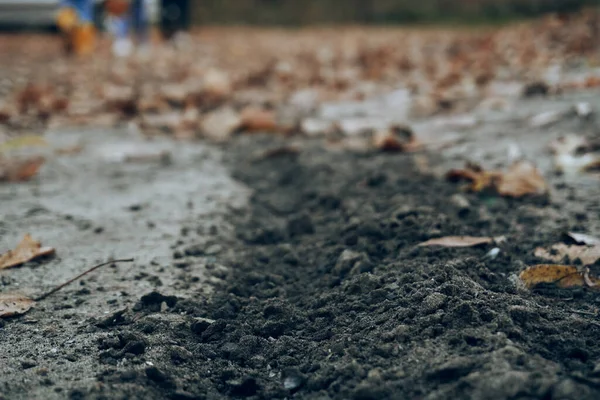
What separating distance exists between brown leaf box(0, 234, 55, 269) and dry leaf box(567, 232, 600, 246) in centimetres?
137

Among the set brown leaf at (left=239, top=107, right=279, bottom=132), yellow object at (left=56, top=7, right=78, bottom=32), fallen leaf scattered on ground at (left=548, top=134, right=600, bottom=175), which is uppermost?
yellow object at (left=56, top=7, right=78, bottom=32)

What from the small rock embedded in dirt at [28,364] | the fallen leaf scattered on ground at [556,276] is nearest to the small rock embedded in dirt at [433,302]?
the fallen leaf scattered on ground at [556,276]

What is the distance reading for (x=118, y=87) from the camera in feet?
14.1

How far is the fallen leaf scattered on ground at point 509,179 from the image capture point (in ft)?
6.70

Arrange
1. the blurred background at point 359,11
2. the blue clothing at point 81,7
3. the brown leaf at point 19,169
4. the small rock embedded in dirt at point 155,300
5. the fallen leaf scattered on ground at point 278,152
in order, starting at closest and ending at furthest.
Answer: the small rock embedded in dirt at point 155,300 < the brown leaf at point 19,169 < the fallen leaf scattered on ground at point 278,152 < the blue clothing at point 81,7 < the blurred background at point 359,11

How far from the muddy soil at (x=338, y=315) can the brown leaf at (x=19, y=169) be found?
0.70 meters

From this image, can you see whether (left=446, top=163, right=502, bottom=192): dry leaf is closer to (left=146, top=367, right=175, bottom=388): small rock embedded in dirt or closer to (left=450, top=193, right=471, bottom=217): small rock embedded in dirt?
(left=450, top=193, right=471, bottom=217): small rock embedded in dirt

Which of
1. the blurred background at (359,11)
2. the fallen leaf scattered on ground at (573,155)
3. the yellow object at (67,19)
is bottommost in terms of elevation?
the fallen leaf scattered on ground at (573,155)

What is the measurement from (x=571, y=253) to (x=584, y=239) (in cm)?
8

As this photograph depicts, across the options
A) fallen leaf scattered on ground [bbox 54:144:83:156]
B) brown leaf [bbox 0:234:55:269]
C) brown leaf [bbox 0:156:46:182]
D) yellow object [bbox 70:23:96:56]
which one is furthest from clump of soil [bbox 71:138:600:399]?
yellow object [bbox 70:23:96:56]

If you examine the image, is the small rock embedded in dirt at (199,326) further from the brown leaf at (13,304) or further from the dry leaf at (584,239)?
the dry leaf at (584,239)

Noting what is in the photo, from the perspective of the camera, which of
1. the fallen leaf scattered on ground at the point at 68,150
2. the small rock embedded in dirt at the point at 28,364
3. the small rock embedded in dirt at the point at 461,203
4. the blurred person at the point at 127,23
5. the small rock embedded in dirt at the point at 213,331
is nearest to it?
the small rock embedded in dirt at the point at 28,364

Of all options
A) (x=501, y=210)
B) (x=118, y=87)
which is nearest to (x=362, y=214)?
(x=501, y=210)

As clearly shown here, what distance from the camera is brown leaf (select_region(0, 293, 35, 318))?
146cm
